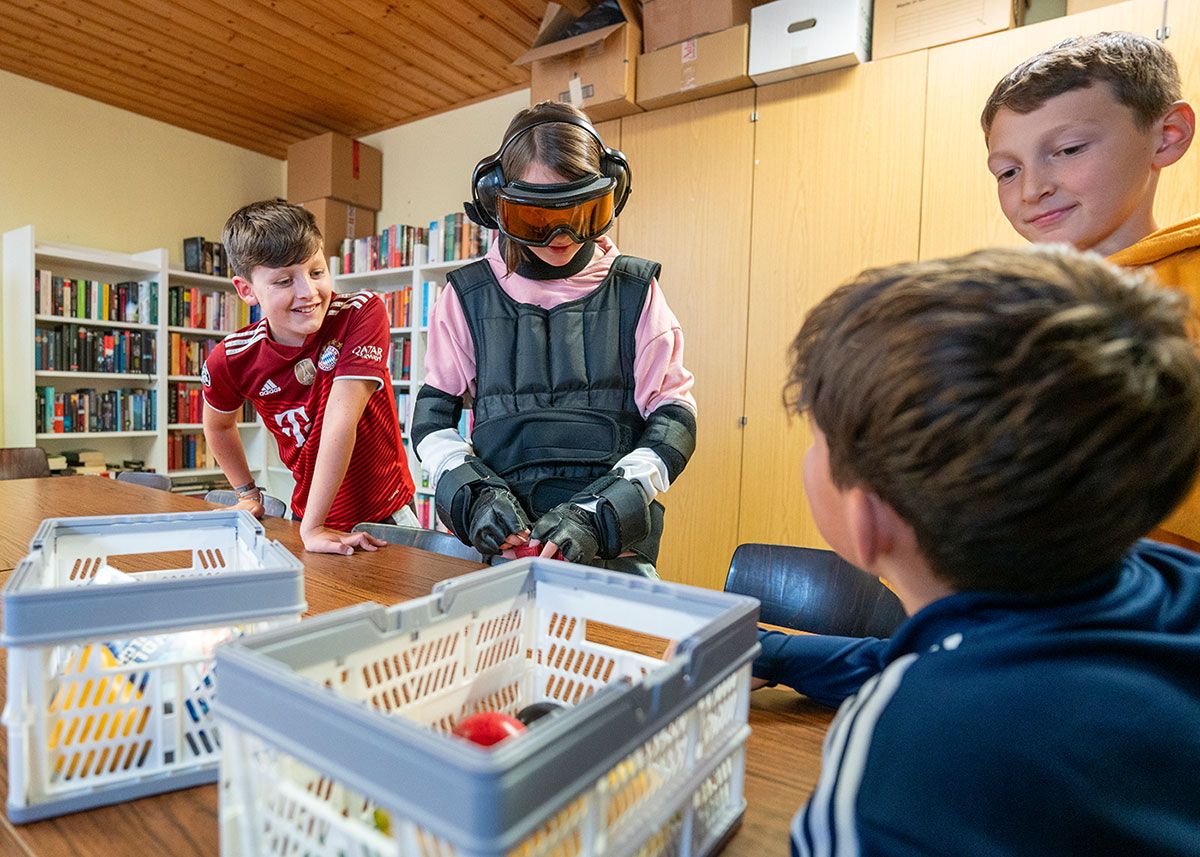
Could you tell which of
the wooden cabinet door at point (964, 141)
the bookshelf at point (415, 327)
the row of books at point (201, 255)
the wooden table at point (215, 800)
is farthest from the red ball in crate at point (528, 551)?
the row of books at point (201, 255)

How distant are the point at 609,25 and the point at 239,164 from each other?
3498mm

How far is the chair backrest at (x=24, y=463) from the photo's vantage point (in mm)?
3165

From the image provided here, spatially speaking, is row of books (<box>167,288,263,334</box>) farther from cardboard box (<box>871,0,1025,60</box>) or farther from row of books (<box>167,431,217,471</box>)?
cardboard box (<box>871,0,1025,60</box>)

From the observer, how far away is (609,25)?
3.19 meters

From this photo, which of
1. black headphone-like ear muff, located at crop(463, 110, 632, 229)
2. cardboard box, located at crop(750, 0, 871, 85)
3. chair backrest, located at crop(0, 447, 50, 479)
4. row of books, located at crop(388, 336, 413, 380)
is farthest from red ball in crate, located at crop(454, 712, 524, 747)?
row of books, located at crop(388, 336, 413, 380)

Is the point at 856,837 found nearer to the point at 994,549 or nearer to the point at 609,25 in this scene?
the point at 994,549

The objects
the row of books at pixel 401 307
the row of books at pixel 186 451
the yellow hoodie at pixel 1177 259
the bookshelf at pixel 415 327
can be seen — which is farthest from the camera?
the row of books at pixel 186 451

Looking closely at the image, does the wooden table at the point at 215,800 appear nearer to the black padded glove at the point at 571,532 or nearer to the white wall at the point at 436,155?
the black padded glove at the point at 571,532

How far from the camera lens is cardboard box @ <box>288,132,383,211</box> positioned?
4.73 m

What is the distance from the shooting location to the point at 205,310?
493 centimetres

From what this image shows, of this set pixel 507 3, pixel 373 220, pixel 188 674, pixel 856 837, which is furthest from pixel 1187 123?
pixel 373 220

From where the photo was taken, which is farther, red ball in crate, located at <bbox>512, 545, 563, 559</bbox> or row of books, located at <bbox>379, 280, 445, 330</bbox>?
row of books, located at <bbox>379, 280, 445, 330</bbox>

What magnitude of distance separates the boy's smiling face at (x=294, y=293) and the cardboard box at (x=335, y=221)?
3.39 m

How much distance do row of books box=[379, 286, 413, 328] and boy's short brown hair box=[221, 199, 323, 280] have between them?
2.90 m
